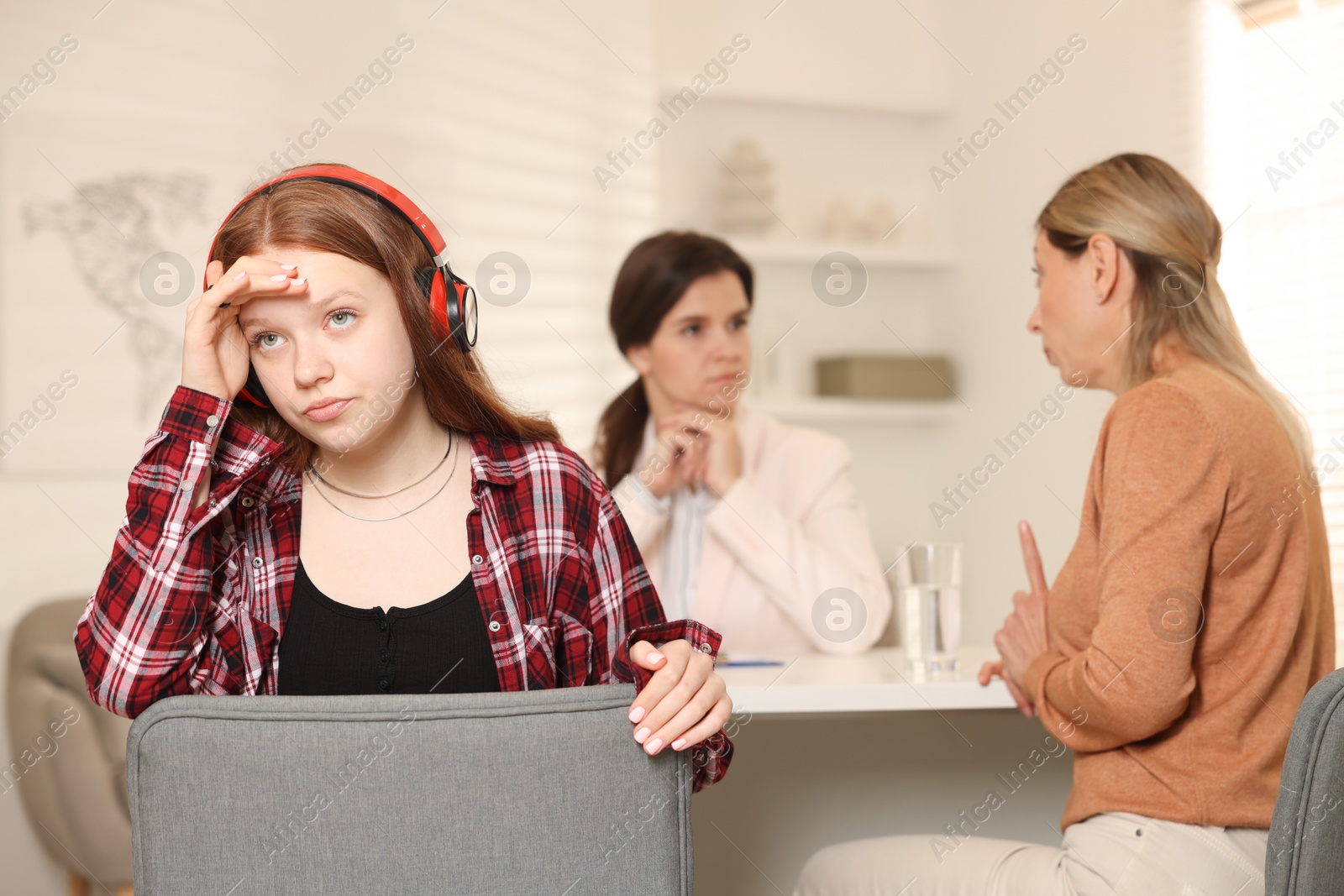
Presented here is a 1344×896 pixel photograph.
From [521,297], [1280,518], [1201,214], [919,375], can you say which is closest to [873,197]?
[919,375]

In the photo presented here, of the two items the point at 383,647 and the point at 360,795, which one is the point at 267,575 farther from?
the point at 360,795

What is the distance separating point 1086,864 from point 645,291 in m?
1.55

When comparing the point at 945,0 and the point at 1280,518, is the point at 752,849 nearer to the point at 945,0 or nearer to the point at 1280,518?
the point at 1280,518

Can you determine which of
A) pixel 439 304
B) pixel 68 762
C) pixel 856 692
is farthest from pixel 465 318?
pixel 68 762

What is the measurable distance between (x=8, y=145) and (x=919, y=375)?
2.87 meters

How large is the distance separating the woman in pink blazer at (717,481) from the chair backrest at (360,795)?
152cm

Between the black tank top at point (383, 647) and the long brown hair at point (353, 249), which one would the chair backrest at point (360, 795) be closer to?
the black tank top at point (383, 647)

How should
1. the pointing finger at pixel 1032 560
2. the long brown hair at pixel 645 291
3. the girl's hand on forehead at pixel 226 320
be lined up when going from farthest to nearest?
the long brown hair at pixel 645 291 → the pointing finger at pixel 1032 560 → the girl's hand on forehead at pixel 226 320

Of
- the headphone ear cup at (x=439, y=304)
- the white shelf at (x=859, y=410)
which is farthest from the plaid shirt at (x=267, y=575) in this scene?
the white shelf at (x=859, y=410)

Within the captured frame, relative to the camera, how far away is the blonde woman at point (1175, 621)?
117 cm

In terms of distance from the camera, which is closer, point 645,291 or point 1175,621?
point 1175,621

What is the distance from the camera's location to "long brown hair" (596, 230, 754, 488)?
95.4 inches

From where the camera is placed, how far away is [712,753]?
1010 mm

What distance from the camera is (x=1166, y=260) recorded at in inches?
53.7
